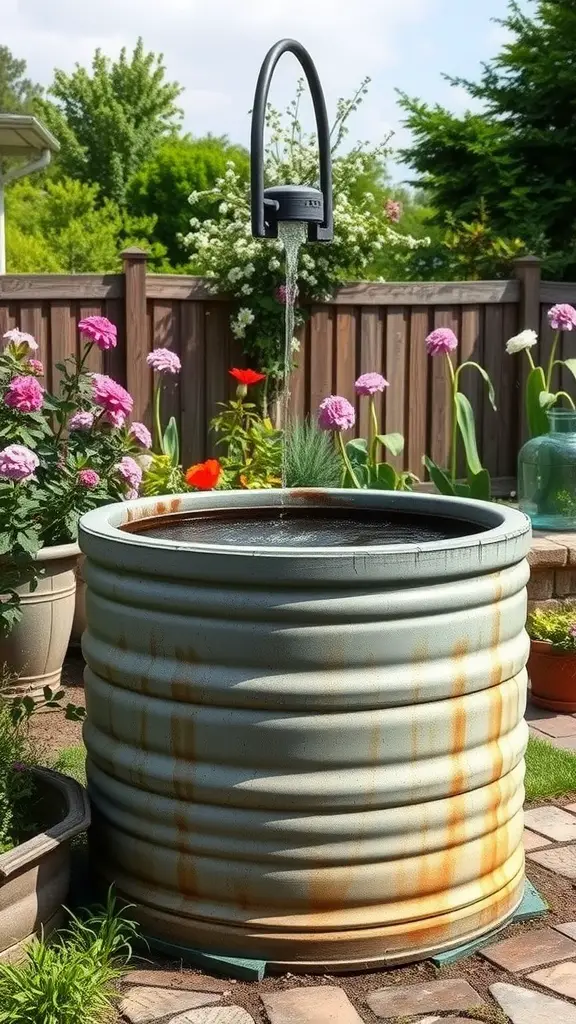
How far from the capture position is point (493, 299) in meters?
8.58

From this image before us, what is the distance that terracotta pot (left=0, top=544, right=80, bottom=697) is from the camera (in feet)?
15.4

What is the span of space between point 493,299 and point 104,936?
21.9 feet

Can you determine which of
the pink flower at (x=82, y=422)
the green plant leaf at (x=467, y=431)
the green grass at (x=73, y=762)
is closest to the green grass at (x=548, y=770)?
the green grass at (x=73, y=762)

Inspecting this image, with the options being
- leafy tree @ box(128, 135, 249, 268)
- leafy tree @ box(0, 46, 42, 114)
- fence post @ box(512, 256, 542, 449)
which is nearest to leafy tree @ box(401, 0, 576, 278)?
fence post @ box(512, 256, 542, 449)

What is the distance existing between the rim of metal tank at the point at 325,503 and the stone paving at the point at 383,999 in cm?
84

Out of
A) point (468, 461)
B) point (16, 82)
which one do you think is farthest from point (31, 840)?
point (16, 82)

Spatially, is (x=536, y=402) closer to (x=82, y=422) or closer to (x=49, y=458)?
(x=82, y=422)

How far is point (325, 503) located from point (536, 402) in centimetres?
285

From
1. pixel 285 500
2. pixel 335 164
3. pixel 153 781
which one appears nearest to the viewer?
pixel 153 781

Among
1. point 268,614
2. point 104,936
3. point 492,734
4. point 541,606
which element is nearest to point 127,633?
point 268,614

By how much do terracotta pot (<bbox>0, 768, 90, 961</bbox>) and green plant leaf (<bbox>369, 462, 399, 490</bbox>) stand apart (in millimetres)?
3340

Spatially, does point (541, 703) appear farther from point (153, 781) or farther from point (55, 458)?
point (153, 781)

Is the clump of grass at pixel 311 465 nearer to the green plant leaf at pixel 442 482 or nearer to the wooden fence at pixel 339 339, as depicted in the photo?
the green plant leaf at pixel 442 482

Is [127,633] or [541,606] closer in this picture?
[127,633]
